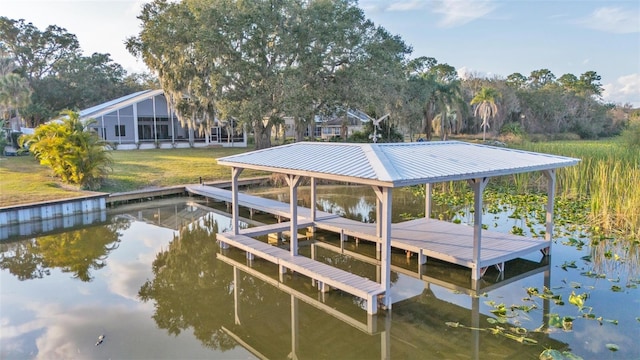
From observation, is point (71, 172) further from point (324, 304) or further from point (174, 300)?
point (324, 304)

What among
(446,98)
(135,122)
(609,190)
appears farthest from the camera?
(446,98)

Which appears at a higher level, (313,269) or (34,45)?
(34,45)

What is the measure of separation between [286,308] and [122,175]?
1246 cm

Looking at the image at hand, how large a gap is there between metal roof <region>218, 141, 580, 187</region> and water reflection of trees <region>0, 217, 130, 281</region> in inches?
127

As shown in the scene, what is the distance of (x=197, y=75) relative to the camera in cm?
1980

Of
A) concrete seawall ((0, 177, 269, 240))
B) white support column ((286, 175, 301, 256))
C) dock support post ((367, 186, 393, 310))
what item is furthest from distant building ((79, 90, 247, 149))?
dock support post ((367, 186, 393, 310))

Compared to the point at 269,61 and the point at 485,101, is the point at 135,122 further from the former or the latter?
the point at 485,101

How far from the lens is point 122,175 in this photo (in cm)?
1628

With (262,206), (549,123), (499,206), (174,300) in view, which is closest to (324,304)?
(174,300)

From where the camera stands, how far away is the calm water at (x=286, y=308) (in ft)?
16.4

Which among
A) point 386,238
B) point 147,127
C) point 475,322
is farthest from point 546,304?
point 147,127

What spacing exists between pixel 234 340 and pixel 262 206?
6.67 m

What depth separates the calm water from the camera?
5012mm

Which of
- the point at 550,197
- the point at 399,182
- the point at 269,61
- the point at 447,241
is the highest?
the point at 269,61
